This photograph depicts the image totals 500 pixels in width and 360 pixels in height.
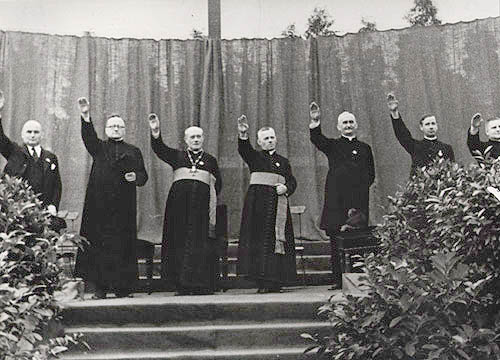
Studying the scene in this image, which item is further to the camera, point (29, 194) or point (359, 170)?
point (359, 170)

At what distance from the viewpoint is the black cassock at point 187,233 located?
683 centimetres

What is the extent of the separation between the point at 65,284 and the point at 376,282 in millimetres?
2302

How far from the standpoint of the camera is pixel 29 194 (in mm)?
5562

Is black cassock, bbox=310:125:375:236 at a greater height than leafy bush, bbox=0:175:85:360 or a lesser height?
greater

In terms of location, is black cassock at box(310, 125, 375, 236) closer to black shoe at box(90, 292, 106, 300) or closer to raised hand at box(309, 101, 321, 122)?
raised hand at box(309, 101, 321, 122)

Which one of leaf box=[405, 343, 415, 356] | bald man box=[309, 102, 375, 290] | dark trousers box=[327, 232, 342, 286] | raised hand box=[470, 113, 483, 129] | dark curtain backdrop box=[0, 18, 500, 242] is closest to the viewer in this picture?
leaf box=[405, 343, 415, 356]

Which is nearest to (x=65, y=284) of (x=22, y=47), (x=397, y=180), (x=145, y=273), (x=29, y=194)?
(x=29, y=194)

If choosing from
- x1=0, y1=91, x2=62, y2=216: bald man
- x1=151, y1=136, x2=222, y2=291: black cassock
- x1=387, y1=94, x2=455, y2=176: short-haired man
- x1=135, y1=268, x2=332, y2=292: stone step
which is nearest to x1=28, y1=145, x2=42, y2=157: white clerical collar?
x1=0, y1=91, x2=62, y2=216: bald man

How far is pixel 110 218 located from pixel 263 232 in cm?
138

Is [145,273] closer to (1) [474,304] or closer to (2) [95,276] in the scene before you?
(2) [95,276]

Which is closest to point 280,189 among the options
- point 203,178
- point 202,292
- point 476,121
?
point 203,178

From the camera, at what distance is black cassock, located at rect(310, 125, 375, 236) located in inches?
301

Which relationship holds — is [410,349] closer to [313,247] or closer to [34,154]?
[34,154]

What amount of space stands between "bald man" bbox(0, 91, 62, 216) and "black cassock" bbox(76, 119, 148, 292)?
18.1 inches
